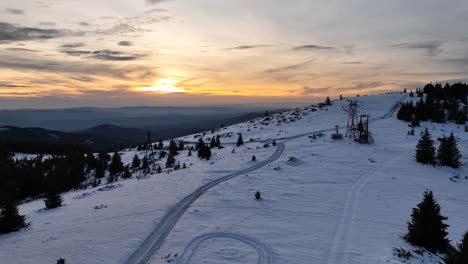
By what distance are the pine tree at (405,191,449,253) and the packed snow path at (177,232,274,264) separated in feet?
21.4

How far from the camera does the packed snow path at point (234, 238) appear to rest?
13.1 meters

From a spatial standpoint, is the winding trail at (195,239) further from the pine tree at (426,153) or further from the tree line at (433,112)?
the tree line at (433,112)

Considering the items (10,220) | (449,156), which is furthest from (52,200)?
(449,156)

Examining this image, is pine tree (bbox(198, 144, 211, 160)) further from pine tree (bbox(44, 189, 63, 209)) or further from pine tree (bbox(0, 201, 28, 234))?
pine tree (bbox(0, 201, 28, 234))

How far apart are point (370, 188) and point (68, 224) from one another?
19459 millimetres

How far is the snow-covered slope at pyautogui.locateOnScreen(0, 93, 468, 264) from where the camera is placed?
14.0 meters

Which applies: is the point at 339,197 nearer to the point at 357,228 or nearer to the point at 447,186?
the point at 357,228

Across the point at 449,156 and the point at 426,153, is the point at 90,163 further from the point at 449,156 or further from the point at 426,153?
the point at 449,156

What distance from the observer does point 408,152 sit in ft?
124

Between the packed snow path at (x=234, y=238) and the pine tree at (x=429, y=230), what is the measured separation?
21.4 ft

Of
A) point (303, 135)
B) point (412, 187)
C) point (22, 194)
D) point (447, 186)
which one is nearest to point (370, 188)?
point (412, 187)

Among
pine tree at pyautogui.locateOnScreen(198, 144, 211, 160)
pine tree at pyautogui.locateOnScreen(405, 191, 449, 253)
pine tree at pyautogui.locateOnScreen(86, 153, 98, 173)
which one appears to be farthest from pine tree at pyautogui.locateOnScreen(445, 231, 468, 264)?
pine tree at pyautogui.locateOnScreen(86, 153, 98, 173)

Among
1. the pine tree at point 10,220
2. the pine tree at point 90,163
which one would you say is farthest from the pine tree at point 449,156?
the pine tree at point 90,163

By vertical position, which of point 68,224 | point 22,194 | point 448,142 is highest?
point 448,142
